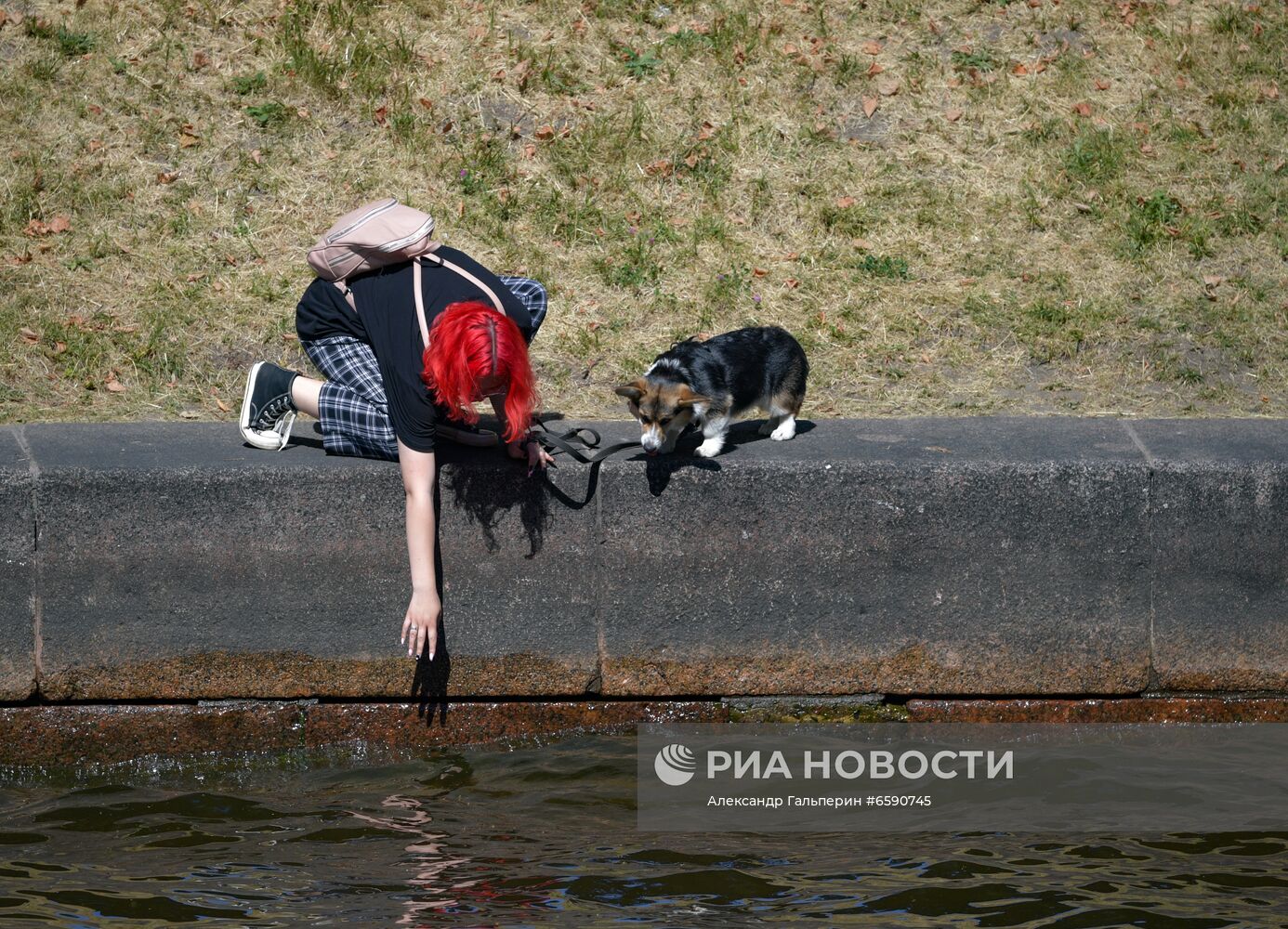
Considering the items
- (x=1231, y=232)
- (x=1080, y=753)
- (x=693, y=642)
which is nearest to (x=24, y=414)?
(x=693, y=642)

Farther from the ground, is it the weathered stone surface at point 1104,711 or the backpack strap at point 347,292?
the backpack strap at point 347,292

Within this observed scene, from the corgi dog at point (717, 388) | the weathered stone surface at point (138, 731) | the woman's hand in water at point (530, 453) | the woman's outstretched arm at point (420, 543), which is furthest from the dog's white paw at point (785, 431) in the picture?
the weathered stone surface at point (138, 731)

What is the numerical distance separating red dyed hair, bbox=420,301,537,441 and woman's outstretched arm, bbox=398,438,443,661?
237 mm

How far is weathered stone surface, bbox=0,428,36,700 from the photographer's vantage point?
5031 mm

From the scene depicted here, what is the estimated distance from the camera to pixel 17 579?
5074 millimetres

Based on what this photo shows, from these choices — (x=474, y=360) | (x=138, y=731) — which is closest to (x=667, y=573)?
(x=474, y=360)

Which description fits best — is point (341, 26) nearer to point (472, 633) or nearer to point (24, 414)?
point (24, 414)

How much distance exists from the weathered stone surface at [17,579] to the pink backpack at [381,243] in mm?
1359

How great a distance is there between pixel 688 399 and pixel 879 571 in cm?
101

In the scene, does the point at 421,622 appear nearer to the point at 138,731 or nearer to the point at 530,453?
the point at 530,453

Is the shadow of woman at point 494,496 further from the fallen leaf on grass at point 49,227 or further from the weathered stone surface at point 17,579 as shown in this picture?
the fallen leaf on grass at point 49,227

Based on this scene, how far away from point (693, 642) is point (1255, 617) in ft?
7.22

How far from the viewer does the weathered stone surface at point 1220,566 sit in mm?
5277

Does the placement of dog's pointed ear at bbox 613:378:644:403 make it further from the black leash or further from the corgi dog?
the black leash
